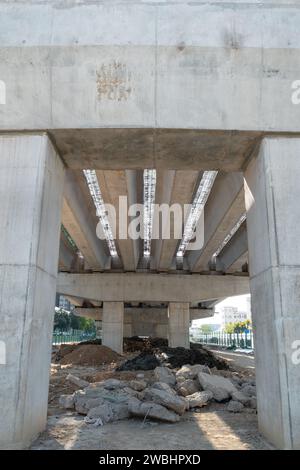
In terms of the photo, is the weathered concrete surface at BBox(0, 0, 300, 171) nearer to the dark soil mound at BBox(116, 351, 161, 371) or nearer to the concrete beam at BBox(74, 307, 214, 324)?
the dark soil mound at BBox(116, 351, 161, 371)

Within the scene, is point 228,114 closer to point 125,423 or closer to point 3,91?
point 3,91

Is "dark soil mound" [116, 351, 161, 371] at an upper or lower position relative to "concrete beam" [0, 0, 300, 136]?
lower

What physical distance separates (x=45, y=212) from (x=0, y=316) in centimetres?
181

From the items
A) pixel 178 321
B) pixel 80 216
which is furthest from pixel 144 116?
pixel 178 321

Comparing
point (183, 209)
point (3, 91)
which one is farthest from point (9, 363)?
point (183, 209)

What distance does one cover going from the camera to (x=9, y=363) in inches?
215

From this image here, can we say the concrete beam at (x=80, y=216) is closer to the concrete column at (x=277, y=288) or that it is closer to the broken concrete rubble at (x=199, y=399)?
the broken concrete rubble at (x=199, y=399)

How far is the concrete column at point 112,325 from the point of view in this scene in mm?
24750

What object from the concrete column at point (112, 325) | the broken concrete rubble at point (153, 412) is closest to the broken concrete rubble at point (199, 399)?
the broken concrete rubble at point (153, 412)

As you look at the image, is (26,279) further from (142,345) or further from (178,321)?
(142,345)

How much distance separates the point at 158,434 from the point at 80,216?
10168 mm

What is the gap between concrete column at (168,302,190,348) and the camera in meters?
25.1

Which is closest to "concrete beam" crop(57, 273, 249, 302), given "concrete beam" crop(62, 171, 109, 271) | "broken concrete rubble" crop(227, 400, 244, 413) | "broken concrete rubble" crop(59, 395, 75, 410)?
"concrete beam" crop(62, 171, 109, 271)

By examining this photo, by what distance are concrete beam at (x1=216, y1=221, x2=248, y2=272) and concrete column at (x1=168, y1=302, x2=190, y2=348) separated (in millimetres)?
3596
